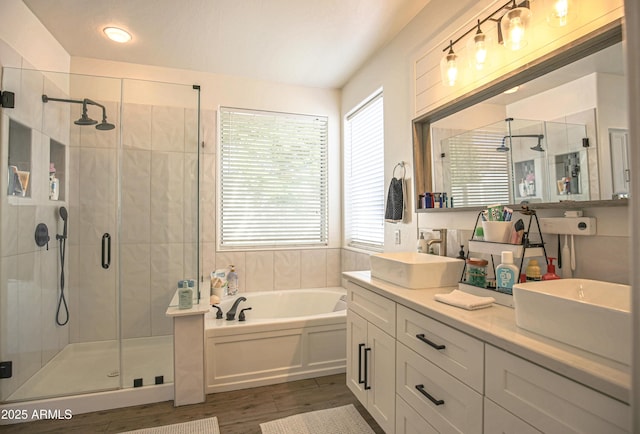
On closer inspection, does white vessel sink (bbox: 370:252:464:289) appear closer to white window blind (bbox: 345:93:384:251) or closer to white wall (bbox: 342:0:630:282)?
white wall (bbox: 342:0:630:282)

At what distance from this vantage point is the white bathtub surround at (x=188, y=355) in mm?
2221

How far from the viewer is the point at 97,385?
2207 millimetres

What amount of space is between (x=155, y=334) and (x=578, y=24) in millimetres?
3099

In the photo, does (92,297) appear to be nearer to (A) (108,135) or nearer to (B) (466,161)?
(A) (108,135)

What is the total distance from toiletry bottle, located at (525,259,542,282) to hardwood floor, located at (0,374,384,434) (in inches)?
51.9

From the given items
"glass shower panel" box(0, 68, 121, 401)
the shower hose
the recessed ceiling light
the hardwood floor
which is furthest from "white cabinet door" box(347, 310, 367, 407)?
the recessed ceiling light

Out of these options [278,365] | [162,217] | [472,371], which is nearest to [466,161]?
→ [472,371]

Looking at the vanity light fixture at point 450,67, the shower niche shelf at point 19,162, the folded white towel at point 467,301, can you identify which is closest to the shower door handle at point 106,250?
the shower niche shelf at point 19,162

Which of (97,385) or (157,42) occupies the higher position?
(157,42)

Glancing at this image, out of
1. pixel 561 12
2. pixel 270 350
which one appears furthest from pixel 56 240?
pixel 561 12

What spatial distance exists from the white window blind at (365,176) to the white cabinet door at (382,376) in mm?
1256

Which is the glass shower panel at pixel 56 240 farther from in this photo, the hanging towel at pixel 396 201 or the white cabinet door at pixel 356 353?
the hanging towel at pixel 396 201

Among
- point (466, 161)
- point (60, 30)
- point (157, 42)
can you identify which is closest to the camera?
point (466, 161)

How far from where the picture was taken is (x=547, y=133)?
1396 mm
